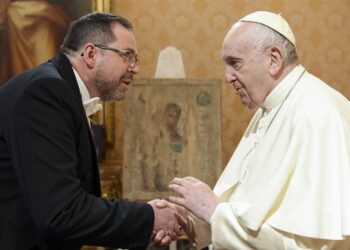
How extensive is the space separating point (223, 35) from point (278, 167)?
3.07 metres

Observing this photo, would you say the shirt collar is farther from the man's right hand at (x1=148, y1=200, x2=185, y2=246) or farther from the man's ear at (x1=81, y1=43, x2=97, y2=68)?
the man's ear at (x1=81, y1=43, x2=97, y2=68)

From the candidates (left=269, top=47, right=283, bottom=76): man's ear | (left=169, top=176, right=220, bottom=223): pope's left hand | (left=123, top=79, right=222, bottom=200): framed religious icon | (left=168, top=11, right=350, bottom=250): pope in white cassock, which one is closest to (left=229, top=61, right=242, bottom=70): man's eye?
(left=168, top=11, right=350, bottom=250): pope in white cassock

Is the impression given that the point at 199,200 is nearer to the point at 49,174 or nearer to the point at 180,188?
the point at 180,188

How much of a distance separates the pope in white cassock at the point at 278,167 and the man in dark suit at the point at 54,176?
287 millimetres

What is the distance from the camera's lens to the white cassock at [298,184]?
6.77ft

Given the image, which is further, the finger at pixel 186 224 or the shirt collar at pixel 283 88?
the finger at pixel 186 224

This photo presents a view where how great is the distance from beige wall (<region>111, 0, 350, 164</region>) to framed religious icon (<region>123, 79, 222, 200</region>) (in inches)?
30.3

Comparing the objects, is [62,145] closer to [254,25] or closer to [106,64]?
[106,64]

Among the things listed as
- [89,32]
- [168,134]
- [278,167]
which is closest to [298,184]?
[278,167]

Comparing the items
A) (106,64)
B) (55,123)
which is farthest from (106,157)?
(55,123)

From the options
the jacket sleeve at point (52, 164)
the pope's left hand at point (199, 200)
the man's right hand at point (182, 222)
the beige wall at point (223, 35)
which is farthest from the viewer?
the beige wall at point (223, 35)

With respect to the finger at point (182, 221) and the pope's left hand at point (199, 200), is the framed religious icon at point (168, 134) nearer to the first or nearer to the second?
the finger at point (182, 221)

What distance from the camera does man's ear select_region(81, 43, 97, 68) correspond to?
2.46m

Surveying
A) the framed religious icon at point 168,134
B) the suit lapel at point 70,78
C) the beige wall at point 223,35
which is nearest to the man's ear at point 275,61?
the suit lapel at point 70,78
